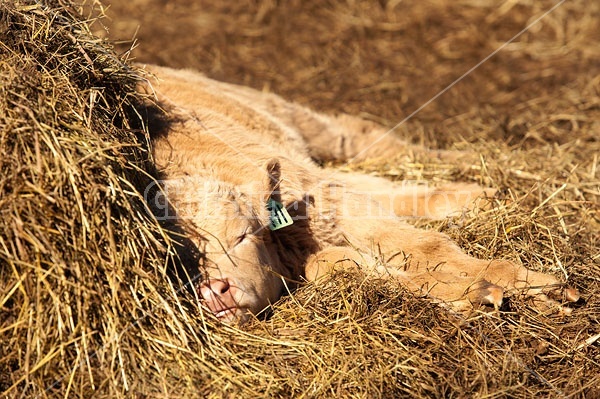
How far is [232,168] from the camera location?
187 inches

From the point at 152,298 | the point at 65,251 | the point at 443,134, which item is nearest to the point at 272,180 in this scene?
the point at 152,298

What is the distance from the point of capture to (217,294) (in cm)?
373

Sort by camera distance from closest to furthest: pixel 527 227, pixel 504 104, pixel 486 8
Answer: pixel 527 227, pixel 504 104, pixel 486 8

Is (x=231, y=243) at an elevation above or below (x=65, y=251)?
below

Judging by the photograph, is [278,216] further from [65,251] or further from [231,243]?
[65,251]

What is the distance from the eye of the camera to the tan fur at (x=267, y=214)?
394cm

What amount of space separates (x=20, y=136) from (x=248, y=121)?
255 centimetres

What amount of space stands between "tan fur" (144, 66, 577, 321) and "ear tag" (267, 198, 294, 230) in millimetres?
50

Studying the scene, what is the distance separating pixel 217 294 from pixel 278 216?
828 mm

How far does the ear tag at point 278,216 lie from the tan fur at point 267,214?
2.0 inches

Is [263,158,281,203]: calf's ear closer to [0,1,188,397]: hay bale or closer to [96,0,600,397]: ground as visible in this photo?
[96,0,600,397]: ground

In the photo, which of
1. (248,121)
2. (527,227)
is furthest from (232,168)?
(527,227)

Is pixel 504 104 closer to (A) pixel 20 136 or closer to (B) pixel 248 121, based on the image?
(B) pixel 248 121

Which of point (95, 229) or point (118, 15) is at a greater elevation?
point (118, 15)
